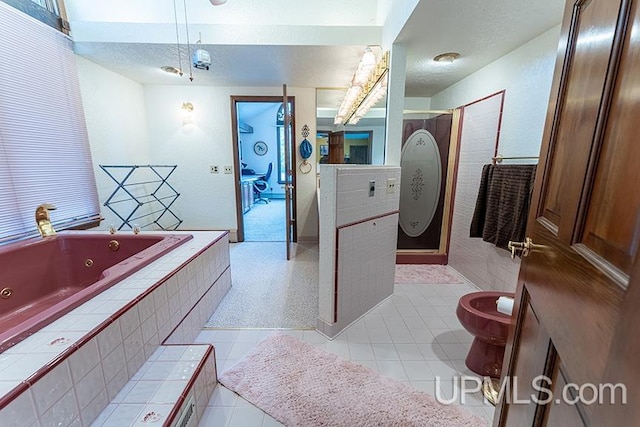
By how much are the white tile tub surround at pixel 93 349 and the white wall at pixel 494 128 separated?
2.42 meters

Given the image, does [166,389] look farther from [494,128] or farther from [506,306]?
[494,128]

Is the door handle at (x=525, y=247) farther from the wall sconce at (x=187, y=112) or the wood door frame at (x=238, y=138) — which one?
the wall sconce at (x=187, y=112)

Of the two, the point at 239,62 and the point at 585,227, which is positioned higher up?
the point at 239,62

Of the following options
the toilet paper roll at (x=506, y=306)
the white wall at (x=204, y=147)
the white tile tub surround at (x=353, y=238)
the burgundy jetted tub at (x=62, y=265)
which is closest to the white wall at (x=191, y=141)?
the white wall at (x=204, y=147)

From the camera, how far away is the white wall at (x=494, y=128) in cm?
181

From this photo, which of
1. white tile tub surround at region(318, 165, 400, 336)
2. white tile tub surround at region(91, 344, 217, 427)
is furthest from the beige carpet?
white tile tub surround at region(91, 344, 217, 427)

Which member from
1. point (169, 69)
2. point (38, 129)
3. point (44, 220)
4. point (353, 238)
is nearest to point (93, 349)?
point (353, 238)

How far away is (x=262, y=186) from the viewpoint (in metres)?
7.67

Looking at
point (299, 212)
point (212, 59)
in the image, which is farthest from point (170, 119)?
point (299, 212)

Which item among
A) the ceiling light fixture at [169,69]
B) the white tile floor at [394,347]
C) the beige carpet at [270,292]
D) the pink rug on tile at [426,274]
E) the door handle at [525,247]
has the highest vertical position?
the ceiling light fixture at [169,69]

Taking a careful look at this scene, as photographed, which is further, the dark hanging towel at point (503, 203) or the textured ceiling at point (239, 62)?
the textured ceiling at point (239, 62)

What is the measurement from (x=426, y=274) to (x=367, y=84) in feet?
6.70

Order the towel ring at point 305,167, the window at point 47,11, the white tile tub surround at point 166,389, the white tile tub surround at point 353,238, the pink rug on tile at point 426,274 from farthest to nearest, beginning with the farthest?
the towel ring at point 305,167 → the pink rug on tile at point 426,274 → the window at point 47,11 → the white tile tub surround at point 353,238 → the white tile tub surround at point 166,389

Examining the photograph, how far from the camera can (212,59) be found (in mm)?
2578
